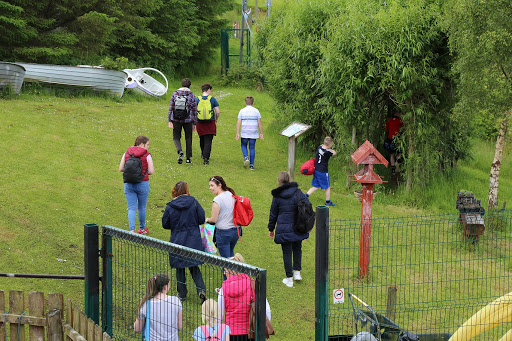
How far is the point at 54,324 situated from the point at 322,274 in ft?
7.93

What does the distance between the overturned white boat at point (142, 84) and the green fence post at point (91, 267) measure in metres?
16.1

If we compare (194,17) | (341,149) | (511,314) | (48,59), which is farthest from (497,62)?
(194,17)

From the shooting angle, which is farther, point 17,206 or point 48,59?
point 48,59

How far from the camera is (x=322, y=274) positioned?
18.2 feet

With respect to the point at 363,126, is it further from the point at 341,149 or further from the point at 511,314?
the point at 511,314

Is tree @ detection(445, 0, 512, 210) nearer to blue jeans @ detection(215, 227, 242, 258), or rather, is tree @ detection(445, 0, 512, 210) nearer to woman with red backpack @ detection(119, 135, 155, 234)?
blue jeans @ detection(215, 227, 242, 258)

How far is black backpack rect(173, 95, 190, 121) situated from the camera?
479 inches

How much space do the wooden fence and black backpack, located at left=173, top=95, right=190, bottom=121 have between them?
7235 millimetres

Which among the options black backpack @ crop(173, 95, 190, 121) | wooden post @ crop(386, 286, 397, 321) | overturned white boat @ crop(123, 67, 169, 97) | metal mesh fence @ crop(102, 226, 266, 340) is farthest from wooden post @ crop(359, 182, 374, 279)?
overturned white boat @ crop(123, 67, 169, 97)

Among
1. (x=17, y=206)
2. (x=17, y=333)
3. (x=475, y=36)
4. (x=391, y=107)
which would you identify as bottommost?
(x=17, y=333)

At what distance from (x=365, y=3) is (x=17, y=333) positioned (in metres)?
10.9

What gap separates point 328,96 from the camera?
13875 mm

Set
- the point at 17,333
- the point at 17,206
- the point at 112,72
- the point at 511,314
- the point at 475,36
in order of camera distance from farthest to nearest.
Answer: the point at 112,72, the point at 475,36, the point at 17,206, the point at 511,314, the point at 17,333

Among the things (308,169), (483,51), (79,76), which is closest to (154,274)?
(308,169)
